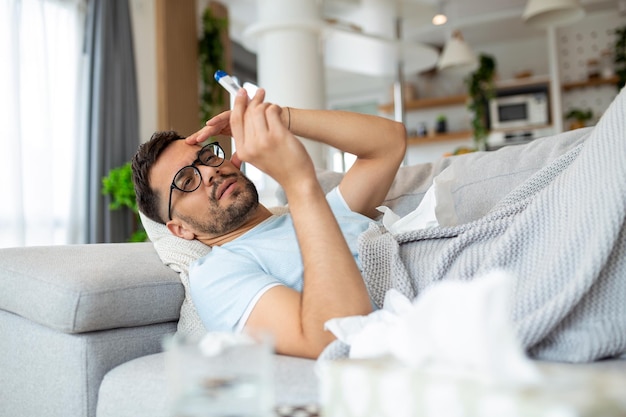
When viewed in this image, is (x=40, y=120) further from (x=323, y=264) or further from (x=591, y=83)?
(x=591, y=83)

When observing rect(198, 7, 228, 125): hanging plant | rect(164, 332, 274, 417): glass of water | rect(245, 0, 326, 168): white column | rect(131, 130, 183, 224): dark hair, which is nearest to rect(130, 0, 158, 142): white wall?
rect(198, 7, 228, 125): hanging plant

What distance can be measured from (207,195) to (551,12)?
10.8 ft

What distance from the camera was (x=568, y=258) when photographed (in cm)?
90

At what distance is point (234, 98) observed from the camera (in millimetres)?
1045

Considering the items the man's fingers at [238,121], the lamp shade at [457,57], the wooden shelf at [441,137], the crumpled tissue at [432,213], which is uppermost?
the lamp shade at [457,57]

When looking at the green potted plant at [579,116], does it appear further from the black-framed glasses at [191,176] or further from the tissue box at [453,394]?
the tissue box at [453,394]

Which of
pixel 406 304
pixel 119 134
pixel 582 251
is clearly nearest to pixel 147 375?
pixel 406 304

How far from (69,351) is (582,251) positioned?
97 centimetres

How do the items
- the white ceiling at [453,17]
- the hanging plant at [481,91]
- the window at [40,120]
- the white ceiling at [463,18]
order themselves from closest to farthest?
the window at [40,120] < the white ceiling at [453,17] < the white ceiling at [463,18] < the hanging plant at [481,91]

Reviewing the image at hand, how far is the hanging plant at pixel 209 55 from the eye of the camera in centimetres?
491

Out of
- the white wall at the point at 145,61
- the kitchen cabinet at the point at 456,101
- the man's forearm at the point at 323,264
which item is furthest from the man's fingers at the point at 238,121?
the kitchen cabinet at the point at 456,101

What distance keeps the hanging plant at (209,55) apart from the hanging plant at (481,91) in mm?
2810

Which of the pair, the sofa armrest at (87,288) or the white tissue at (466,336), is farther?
the sofa armrest at (87,288)

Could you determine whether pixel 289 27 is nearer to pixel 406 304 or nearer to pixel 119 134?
pixel 119 134
